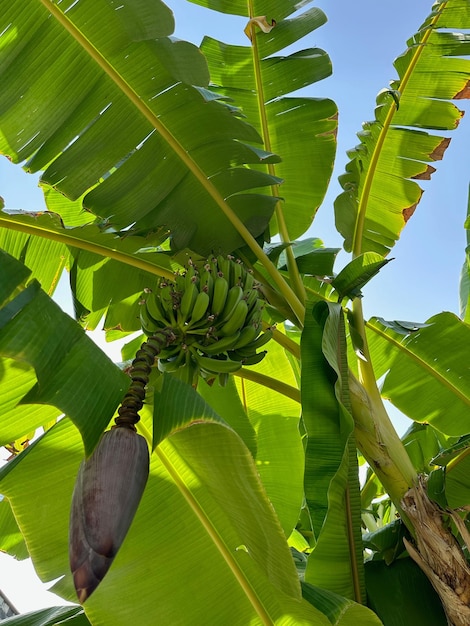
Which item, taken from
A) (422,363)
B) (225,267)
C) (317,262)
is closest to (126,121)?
(225,267)

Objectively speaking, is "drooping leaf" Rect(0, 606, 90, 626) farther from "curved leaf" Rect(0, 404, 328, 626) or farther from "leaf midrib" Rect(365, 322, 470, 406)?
"leaf midrib" Rect(365, 322, 470, 406)

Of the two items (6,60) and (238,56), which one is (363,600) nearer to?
(6,60)

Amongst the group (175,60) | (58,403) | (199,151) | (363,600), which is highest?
(175,60)

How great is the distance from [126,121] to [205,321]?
2.17 feet

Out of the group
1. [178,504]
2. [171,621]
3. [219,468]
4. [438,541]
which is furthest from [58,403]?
[438,541]

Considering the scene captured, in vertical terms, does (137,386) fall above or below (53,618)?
above

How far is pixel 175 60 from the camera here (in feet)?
4.75

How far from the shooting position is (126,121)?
158 centimetres

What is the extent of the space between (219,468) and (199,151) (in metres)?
1.00

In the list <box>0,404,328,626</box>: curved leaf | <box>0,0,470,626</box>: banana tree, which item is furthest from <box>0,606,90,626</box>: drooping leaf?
<box>0,404,328,626</box>: curved leaf

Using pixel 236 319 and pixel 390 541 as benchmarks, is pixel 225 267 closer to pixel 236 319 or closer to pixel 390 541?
pixel 236 319

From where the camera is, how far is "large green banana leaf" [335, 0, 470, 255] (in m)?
2.01

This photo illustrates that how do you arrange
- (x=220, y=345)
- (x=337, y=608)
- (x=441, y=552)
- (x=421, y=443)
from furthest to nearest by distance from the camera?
(x=421, y=443)
(x=220, y=345)
(x=441, y=552)
(x=337, y=608)

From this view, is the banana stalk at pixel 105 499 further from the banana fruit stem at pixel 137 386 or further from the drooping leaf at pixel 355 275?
the drooping leaf at pixel 355 275
